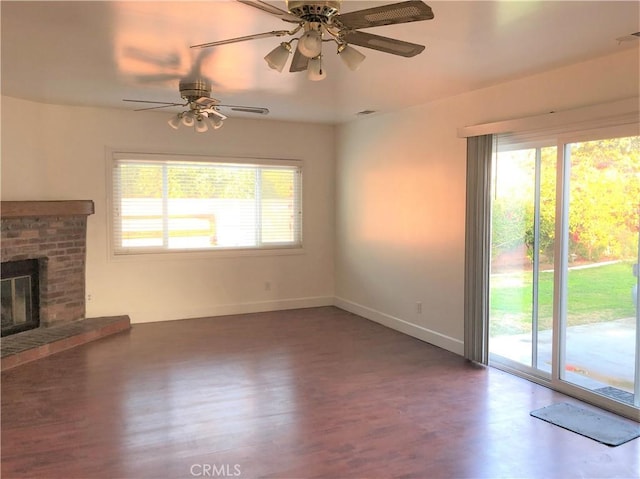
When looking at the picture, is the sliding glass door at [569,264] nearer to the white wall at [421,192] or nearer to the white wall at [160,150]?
the white wall at [421,192]

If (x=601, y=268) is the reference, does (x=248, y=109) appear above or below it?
above

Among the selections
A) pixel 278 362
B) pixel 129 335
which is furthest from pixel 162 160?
pixel 278 362

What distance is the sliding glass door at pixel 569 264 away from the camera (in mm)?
3580

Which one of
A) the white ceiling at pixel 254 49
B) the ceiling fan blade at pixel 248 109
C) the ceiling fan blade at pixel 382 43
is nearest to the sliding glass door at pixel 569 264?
the white ceiling at pixel 254 49

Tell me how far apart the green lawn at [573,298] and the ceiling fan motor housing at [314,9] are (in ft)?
9.08

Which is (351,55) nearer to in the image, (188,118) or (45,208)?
(188,118)

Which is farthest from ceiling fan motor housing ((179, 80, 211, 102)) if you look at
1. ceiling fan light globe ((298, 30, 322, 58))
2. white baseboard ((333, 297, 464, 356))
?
white baseboard ((333, 297, 464, 356))

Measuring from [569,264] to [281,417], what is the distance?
2.47 meters

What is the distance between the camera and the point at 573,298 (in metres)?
3.94

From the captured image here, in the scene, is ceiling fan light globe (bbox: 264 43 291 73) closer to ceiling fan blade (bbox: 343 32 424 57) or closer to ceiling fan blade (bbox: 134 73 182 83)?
ceiling fan blade (bbox: 343 32 424 57)

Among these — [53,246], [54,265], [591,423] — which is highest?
[53,246]

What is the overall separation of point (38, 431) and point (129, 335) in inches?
93.5

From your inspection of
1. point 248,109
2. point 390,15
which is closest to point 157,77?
point 248,109

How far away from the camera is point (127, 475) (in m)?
2.74
